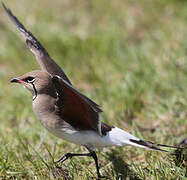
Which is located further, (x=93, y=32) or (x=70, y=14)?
(x=70, y=14)

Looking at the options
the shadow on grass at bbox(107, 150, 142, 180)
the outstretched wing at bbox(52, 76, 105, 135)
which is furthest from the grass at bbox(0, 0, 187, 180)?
the outstretched wing at bbox(52, 76, 105, 135)

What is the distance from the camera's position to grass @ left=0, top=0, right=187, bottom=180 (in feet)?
12.1

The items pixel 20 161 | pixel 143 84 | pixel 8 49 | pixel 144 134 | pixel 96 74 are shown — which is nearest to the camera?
pixel 20 161

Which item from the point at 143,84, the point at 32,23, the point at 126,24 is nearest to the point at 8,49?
the point at 32,23

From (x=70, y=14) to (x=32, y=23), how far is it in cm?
73

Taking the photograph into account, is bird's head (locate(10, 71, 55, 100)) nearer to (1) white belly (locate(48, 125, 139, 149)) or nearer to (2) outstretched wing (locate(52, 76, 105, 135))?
(2) outstretched wing (locate(52, 76, 105, 135))

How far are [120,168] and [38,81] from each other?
3.93 ft

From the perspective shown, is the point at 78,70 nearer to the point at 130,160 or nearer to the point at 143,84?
the point at 143,84

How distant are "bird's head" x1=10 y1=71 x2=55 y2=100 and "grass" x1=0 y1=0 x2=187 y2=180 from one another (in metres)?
0.62

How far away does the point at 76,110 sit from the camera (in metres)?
3.24

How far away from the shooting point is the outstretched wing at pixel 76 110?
9.89ft

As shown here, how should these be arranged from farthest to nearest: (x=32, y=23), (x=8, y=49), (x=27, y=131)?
(x=32, y=23), (x=8, y=49), (x=27, y=131)

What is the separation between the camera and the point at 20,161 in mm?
3764

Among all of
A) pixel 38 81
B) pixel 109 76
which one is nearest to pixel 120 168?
pixel 38 81
